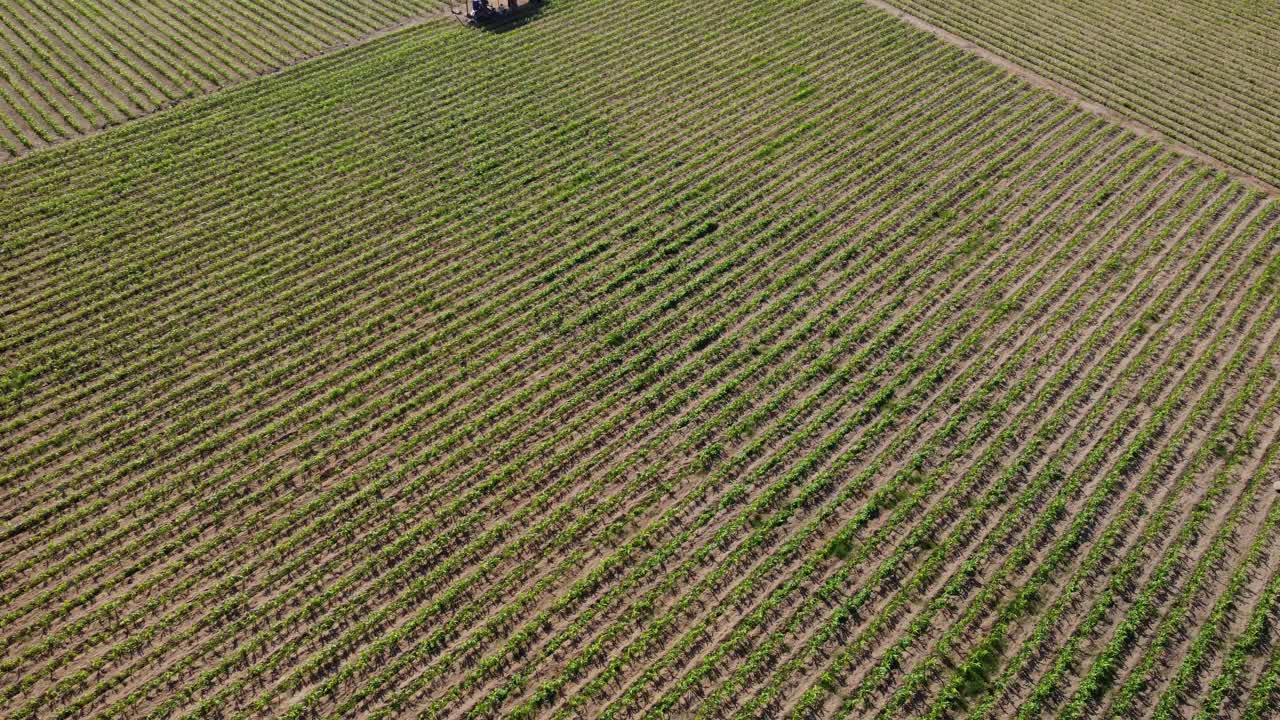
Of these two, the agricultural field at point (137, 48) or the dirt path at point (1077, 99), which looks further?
the agricultural field at point (137, 48)

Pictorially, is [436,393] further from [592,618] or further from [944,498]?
[944,498]

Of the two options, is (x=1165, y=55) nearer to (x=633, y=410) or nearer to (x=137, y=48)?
(x=633, y=410)

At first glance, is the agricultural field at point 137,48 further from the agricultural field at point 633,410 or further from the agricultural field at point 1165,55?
the agricultural field at point 1165,55

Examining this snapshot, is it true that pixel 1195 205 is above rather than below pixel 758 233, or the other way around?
above

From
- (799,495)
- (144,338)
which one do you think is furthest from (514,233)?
(799,495)

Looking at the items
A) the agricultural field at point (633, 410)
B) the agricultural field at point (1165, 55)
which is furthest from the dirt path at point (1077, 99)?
the agricultural field at point (633, 410)

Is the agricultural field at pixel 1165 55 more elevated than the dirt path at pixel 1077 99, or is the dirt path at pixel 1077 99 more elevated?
the agricultural field at pixel 1165 55
